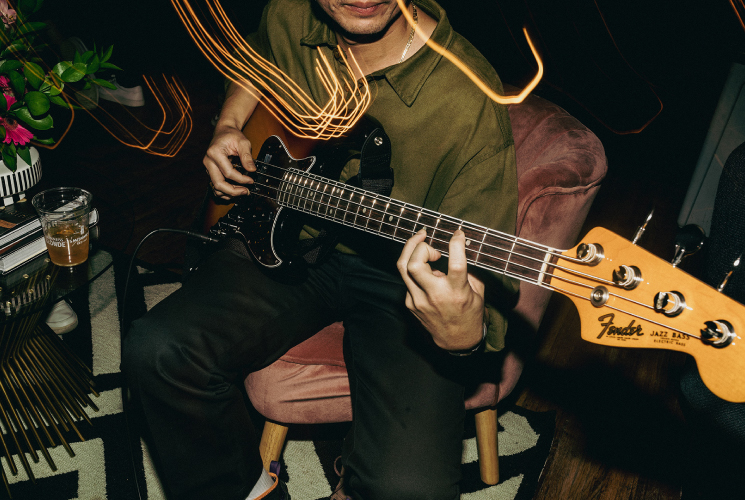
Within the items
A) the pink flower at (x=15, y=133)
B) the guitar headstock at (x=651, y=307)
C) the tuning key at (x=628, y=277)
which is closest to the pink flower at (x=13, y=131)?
the pink flower at (x=15, y=133)

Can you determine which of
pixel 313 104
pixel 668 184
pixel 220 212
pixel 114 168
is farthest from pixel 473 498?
pixel 668 184

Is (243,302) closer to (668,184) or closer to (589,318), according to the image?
(589,318)

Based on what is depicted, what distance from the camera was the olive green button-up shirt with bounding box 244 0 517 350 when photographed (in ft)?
4.03

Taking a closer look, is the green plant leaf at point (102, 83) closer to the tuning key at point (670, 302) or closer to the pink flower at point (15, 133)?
the pink flower at point (15, 133)

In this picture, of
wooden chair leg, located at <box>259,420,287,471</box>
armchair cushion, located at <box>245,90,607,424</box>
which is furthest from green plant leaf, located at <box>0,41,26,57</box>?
wooden chair leg, located at <box>259,420,287,471</box>

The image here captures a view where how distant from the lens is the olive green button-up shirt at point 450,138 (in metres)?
1.23

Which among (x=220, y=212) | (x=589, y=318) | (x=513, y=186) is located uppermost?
(x=513, y=186)

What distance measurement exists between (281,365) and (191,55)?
16.9 ft

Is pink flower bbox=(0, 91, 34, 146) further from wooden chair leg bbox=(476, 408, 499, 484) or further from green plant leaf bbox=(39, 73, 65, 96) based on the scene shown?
wooden chair leg bbox=(476, 408, 499, 484)

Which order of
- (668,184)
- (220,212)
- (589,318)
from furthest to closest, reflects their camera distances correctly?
(668,184) < (220,212) < (589,318)

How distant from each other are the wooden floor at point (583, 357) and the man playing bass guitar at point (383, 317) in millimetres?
595

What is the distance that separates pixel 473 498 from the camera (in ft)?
5.26

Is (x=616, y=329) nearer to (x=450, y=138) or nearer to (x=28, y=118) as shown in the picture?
(x=450, y=138)

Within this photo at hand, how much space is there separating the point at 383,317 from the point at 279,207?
1.58ft
